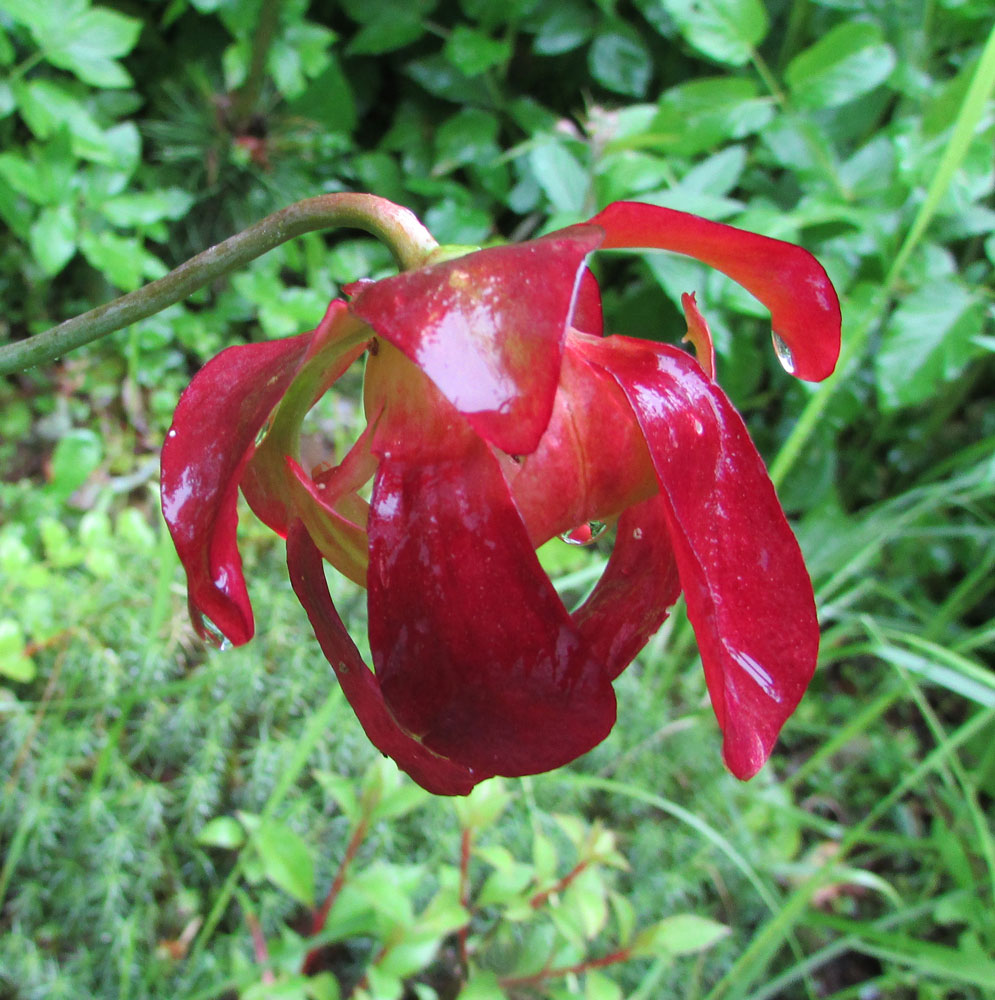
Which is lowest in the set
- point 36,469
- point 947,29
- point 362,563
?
point 36,469

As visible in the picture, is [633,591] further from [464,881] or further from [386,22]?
[386,22]

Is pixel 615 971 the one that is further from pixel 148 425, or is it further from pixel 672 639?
pixel 148 425

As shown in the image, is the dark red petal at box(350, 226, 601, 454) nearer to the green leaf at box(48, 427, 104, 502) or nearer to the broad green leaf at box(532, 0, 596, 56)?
the green leaf at box(48, 427, 104, 502)

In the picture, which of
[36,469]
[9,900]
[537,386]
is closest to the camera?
[537,386]

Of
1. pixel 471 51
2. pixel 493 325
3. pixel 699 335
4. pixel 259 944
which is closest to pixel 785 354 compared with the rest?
pixel 699 335

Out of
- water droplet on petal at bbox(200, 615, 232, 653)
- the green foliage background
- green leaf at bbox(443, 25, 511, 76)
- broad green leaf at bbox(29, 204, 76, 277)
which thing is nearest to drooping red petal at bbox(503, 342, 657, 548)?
water droplet on petal at bbox(200, 615, 232, 653)

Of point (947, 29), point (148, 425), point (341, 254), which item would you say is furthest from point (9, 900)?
point (947, 29)
